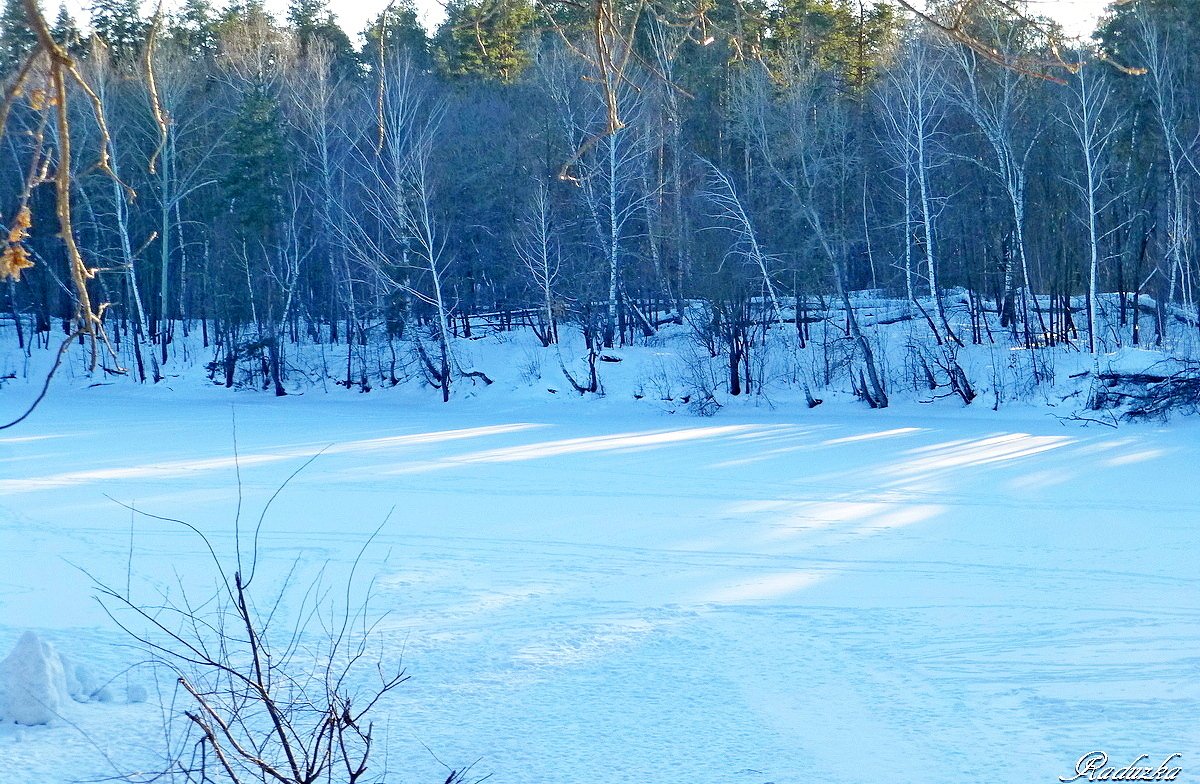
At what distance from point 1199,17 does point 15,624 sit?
27.0 metres

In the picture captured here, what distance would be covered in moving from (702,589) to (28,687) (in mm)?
4548

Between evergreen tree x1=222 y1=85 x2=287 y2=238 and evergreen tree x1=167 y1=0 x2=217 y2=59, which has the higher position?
evergreen tree x1=222 y1=85 x2=287 y2=238

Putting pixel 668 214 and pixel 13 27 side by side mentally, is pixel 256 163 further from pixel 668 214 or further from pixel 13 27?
pixel 13 27

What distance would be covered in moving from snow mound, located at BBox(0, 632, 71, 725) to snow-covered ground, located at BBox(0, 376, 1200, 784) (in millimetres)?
88

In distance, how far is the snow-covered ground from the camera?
533cm

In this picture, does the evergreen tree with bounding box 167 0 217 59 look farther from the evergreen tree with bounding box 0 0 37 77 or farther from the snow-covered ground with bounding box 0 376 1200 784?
the snow-covered ground with bounding box 0 376 1200 784

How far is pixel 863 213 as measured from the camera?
1128 inches

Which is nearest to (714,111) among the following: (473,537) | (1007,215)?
(1007,215)

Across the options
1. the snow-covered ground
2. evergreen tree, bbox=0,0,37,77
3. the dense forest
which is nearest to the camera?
evergreen tree, bbox=0,0,37,77

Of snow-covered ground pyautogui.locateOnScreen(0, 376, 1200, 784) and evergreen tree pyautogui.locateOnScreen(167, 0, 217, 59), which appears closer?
evergreen tree pyautogui.locateOnScreen(167, 0, 217, 59)

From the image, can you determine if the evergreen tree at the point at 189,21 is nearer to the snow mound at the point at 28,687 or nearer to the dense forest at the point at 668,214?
the snow mound at the point at 28,687

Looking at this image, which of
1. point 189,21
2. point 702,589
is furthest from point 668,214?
point 189,21

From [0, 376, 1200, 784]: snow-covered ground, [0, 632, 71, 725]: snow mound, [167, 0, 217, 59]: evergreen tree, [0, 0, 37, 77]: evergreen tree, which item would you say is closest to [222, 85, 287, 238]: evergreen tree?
[0, 376, 1200, 784]: snow-covered ground

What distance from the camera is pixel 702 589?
8.27m
